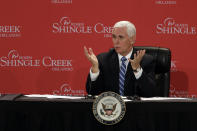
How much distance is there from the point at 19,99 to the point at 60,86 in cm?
214

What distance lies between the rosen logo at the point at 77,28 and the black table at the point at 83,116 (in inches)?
87.5

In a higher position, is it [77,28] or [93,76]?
[77,28]

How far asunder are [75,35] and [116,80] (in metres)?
1.51

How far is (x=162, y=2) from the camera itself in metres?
3.86

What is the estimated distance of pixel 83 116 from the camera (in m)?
1.77

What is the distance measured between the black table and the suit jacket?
0.59m

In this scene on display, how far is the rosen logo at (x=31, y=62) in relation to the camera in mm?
3949

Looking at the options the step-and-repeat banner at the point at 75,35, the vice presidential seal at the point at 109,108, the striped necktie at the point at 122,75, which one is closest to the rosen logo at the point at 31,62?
the step-and-repeat banner at the point at 75,35

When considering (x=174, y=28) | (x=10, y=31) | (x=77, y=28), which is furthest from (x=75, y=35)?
(x=174, y=28)

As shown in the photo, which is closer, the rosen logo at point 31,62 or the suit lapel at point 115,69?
the suit lapel at point 115,69

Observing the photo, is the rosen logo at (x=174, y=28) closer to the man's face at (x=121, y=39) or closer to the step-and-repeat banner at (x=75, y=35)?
the step-and-repeat banner at (x=75, y=35)

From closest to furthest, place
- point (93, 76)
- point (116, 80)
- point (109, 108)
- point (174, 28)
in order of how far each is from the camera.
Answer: point (109, 108) < point (93, 76) < point (116, 80) < point (174, 28)

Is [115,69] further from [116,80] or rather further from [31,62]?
[31,62]

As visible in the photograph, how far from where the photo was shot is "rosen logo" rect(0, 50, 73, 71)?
3949 mm
